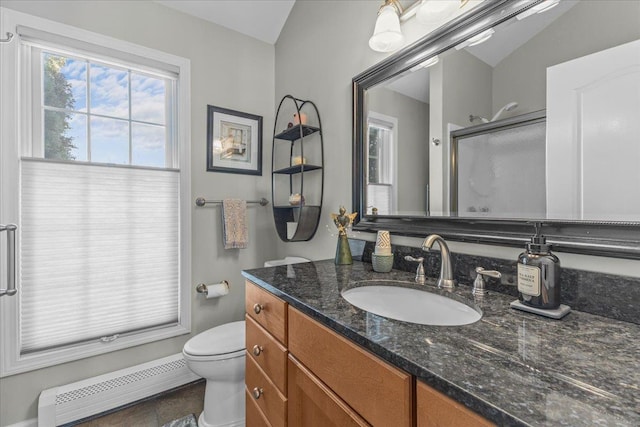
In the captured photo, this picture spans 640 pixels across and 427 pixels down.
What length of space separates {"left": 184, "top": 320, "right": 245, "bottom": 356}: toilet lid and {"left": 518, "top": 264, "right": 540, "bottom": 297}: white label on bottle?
137 centimetres

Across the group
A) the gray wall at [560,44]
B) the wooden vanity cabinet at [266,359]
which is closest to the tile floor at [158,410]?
the wooden vanity cabinet at [266,359]

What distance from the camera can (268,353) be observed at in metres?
1.08

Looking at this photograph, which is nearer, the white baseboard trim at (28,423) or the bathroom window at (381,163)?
the bathroom window at (381,163)

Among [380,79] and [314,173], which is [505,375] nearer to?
[380,79]

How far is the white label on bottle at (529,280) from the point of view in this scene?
0.74 metres

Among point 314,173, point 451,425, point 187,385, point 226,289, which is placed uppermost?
point 314,173

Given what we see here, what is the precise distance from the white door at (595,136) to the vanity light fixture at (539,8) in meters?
0.18

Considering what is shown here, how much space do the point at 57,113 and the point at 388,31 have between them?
1885 millimetres

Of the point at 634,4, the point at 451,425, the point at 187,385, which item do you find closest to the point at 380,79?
the point at 634,4

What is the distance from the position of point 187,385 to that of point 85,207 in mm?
1310

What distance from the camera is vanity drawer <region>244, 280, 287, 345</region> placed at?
985mm

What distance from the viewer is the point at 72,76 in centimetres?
176

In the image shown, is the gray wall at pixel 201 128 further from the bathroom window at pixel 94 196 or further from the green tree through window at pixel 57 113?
the green tree through window at pixel 57 113

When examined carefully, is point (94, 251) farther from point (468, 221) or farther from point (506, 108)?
point (506, 108)
